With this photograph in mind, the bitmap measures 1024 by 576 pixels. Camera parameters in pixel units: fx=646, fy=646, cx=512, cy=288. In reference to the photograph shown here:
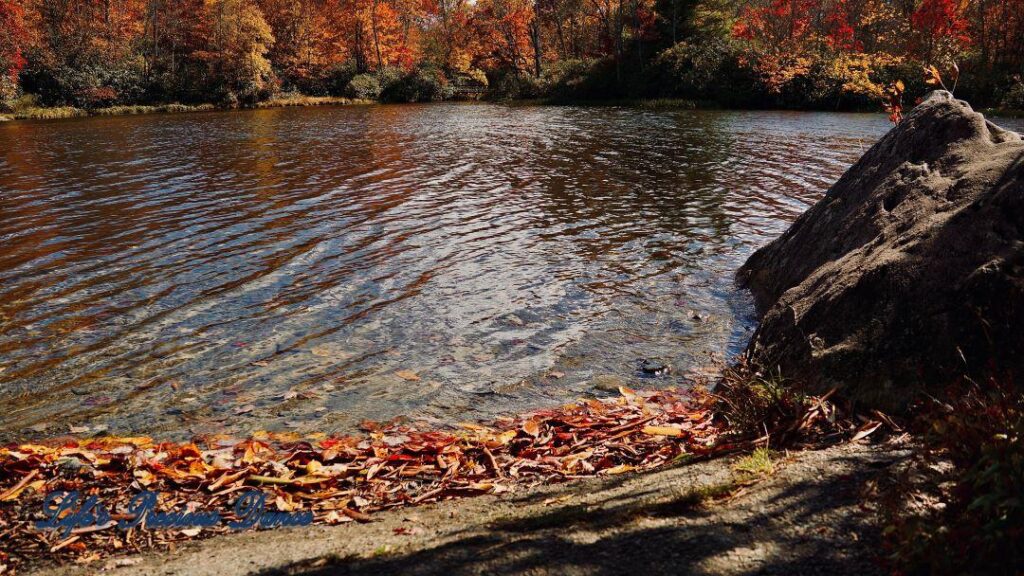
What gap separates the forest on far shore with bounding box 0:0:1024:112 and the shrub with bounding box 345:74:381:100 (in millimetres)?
155

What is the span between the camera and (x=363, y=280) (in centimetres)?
782

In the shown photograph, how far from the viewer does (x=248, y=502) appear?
11.4ft

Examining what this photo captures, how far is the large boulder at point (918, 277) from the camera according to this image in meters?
3.39

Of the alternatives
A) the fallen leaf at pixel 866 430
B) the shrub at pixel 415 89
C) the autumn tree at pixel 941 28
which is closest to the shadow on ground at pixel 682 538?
the fallen leaf at pixel 866 430

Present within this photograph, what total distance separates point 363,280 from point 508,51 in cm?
5670

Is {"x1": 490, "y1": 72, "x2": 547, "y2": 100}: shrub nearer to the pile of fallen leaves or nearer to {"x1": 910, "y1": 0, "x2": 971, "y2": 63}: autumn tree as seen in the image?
{"x1": 910, "y1": 0, "x2": 971, "y2": 63}: autumn tree

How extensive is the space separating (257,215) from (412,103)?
131ft

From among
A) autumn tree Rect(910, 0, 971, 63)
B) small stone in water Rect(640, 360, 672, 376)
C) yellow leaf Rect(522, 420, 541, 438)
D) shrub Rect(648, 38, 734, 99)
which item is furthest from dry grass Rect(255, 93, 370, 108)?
yellow leaf Rect(522, 420, 541, 438)

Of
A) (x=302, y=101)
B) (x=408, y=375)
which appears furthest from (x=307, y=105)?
(x=408, y=375)

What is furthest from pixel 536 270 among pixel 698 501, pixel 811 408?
pixel 698 501

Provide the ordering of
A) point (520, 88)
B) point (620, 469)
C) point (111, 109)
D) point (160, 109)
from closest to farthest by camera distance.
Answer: point (620, 469)
point (111, 109)
point (160, 109)
point (520, 88)

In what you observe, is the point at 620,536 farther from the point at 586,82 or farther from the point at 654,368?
the point at 586,82

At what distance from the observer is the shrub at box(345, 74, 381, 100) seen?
51500 millimetres

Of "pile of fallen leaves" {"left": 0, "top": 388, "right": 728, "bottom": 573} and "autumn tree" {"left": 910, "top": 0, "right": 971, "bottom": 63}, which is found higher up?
"autumn tree" {"left": 910, "top": 0, "right": 971, "bottom": 63}
